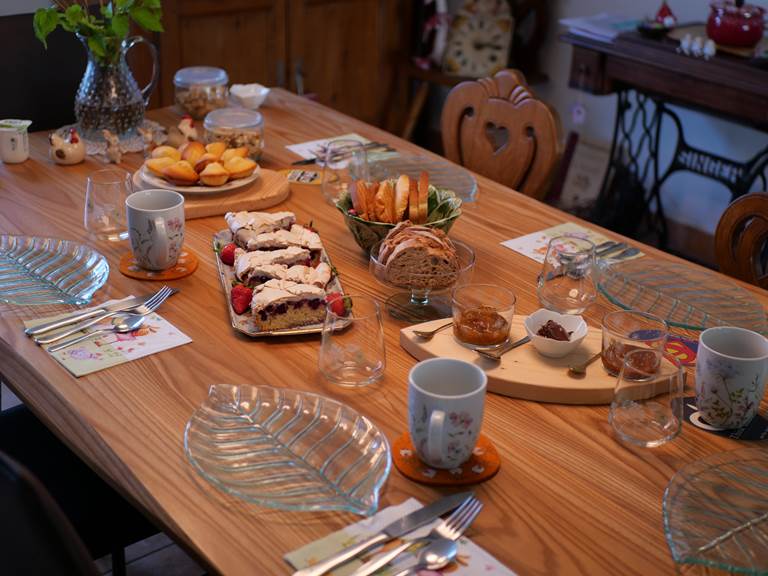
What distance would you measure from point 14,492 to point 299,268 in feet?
2.42

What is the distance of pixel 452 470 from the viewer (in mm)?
1196

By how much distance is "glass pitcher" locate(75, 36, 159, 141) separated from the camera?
7.54 feet

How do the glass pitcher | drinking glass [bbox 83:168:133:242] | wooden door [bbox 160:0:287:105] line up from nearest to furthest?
drinking glass [bbox 83:168:133:242], the glass pitcher, wooden door [bbox 160:0:287:105]

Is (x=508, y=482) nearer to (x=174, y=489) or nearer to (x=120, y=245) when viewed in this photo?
A: (x=174, y=489)

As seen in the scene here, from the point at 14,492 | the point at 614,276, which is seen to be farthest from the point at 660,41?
the point at 14,492

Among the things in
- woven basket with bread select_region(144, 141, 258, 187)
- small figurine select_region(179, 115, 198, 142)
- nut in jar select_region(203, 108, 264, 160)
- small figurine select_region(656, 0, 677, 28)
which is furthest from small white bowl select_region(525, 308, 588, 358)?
small figurine select_region(656, 0, 677, 28)

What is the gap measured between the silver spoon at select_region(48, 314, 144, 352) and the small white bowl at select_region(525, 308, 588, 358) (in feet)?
2.00

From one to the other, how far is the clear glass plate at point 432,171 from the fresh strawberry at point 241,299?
0.69 meters

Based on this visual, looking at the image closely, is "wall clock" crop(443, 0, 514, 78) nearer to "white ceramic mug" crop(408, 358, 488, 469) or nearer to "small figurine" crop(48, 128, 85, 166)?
"small figurine" crop(48, 128, 85, 166)

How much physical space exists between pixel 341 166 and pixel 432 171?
21 cm

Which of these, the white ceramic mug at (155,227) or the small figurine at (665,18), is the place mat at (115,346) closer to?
the white ceramic mug at (155,227)

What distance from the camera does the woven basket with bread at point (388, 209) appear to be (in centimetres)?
171

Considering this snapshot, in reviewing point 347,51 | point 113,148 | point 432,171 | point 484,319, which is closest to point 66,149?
point 113,148

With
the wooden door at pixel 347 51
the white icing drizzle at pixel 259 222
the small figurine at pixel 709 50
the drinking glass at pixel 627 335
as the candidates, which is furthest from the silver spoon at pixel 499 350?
the wooden door at pixel 347 51
